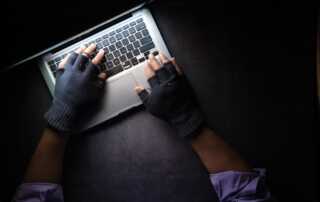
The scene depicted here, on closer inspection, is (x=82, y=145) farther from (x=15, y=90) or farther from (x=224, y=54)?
(x=224, y=54)

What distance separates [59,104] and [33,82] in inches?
4.8

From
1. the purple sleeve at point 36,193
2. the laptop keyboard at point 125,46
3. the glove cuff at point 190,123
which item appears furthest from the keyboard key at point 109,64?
the purple sleeve at point 36,193

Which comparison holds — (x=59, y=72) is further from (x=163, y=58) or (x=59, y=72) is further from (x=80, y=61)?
(x=163, y=58)

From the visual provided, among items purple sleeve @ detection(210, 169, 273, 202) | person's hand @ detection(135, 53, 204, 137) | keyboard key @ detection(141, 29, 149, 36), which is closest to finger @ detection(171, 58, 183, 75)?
person's hand @ detection(135, 53, 204, 137)

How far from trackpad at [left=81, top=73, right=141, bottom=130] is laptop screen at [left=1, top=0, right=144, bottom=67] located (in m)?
0.18

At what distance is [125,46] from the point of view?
33.9 inches

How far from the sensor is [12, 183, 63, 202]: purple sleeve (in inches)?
33.5

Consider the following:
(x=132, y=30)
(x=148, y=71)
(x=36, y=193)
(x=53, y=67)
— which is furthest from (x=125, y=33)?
(x=36, y=193)

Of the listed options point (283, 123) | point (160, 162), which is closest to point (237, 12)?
point (283, 123)

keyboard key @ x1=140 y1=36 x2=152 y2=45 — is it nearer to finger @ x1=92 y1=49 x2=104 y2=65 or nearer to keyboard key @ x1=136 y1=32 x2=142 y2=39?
keyboard key @ x1=136 y1=32 x2=142 y2=39

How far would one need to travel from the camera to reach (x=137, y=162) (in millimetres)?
926

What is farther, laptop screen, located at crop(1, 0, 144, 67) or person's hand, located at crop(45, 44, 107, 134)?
person's hand, located at crop(45, 44, 107, 134)

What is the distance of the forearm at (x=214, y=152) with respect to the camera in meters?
0.87

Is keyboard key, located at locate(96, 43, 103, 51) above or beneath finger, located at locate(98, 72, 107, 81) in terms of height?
above
